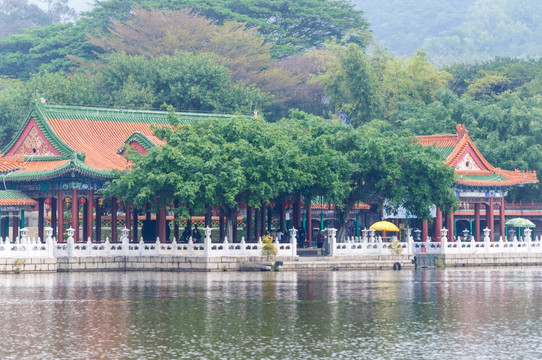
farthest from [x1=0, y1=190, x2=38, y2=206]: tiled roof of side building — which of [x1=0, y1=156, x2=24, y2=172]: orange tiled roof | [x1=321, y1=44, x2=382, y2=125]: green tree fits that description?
[x1=321, y1=44, x2=382, y2=125]: green tree

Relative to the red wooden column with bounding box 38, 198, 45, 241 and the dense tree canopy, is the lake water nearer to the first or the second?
the dense tree canopy

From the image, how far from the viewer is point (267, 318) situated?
95.0ft

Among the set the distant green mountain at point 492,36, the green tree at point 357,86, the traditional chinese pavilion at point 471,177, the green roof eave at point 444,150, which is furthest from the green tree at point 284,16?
the distant green mountain at point 492,36

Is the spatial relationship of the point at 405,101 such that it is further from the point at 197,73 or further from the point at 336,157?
the point at 336,157

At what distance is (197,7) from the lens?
89875 mm

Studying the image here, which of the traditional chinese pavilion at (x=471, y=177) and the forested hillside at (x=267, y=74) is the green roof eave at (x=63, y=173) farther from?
the traditional chinese pavilion at (x=471, y=177)

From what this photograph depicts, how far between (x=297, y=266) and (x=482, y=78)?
4091 cm

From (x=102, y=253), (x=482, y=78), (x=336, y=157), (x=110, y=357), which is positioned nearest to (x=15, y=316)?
(x=110, y=357)

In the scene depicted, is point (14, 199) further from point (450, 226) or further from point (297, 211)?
point (450, 226)

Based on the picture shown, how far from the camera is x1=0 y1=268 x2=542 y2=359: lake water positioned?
78.4ft

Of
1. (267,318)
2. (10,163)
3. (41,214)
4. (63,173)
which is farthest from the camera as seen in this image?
(41,214)

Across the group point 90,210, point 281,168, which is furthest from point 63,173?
point 281,168

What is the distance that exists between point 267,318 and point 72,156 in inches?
853

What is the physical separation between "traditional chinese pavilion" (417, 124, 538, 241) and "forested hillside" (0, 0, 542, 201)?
267 cm
